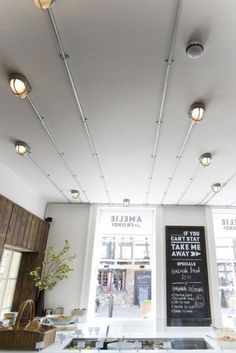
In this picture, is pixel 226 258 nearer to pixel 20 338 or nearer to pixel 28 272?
pixel 28 272

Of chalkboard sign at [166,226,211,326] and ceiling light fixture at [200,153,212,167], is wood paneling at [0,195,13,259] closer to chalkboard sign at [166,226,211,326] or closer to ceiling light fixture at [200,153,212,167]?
ceiling light fixture at [200,153,212,167]

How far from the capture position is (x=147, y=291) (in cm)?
621

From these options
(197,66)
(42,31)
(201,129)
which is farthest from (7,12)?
(201,129)

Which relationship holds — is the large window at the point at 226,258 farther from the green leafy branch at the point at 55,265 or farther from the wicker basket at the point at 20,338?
the wicker basket at the point at 20,338

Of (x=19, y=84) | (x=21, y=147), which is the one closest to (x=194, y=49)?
(x=19, y=84)

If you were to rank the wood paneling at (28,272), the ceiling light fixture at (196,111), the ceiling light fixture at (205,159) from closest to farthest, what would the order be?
the ceiling light fixture at (196,111) < the ceiling light fixture at (205,159) < the wood paneling at (28,272)

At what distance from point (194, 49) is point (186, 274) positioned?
5292 millimetres

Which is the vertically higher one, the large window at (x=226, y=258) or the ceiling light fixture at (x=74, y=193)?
the ceiling light fixture at (x=74, y=193)

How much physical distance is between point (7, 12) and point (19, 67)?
1.70 feet

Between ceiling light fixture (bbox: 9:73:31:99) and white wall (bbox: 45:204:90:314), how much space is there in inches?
175

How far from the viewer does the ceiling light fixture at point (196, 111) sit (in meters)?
Answer: 2.74

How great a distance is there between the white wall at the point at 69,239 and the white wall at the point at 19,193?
1.52ft

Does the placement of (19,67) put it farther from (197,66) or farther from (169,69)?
(197,66)

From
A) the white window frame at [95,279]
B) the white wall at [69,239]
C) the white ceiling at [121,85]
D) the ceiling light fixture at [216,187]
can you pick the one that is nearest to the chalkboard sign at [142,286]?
the white window frame at [95,279]
